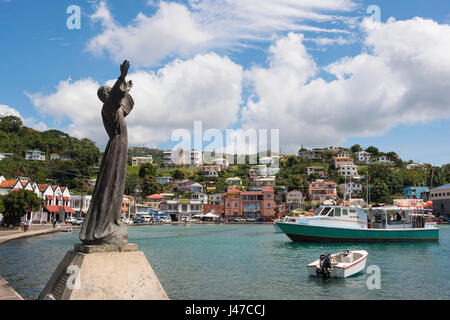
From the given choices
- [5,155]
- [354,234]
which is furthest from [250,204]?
[5,155]

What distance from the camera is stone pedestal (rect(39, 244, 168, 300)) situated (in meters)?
5.04

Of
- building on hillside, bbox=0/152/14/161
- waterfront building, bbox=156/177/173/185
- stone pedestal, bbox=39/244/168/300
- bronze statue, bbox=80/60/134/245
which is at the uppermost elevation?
building on hillside, bbox=0/152/14/161

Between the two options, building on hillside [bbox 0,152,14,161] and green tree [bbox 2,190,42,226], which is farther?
building on hillside [bbox 0,152,14,161]

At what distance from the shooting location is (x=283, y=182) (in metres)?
116

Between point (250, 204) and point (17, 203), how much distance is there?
63.2 m

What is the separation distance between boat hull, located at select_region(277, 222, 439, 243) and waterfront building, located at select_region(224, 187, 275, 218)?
182ft

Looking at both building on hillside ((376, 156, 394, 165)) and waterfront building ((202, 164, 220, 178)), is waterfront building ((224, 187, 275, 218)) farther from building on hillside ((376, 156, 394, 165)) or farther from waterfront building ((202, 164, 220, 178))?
building on hillside ((376, 156, 394, 165))

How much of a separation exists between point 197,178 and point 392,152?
83144mm

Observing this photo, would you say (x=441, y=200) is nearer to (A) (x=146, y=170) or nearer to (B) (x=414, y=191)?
(B) (x=414, y=191)

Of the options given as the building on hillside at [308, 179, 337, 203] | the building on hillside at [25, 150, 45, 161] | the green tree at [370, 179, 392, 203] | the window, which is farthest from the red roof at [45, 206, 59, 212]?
the green tree at [370, 179, 392, 203]

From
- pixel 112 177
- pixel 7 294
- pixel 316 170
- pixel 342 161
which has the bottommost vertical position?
pixel 7 294

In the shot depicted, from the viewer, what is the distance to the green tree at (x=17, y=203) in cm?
3553

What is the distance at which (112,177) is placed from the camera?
5996 millimetres
